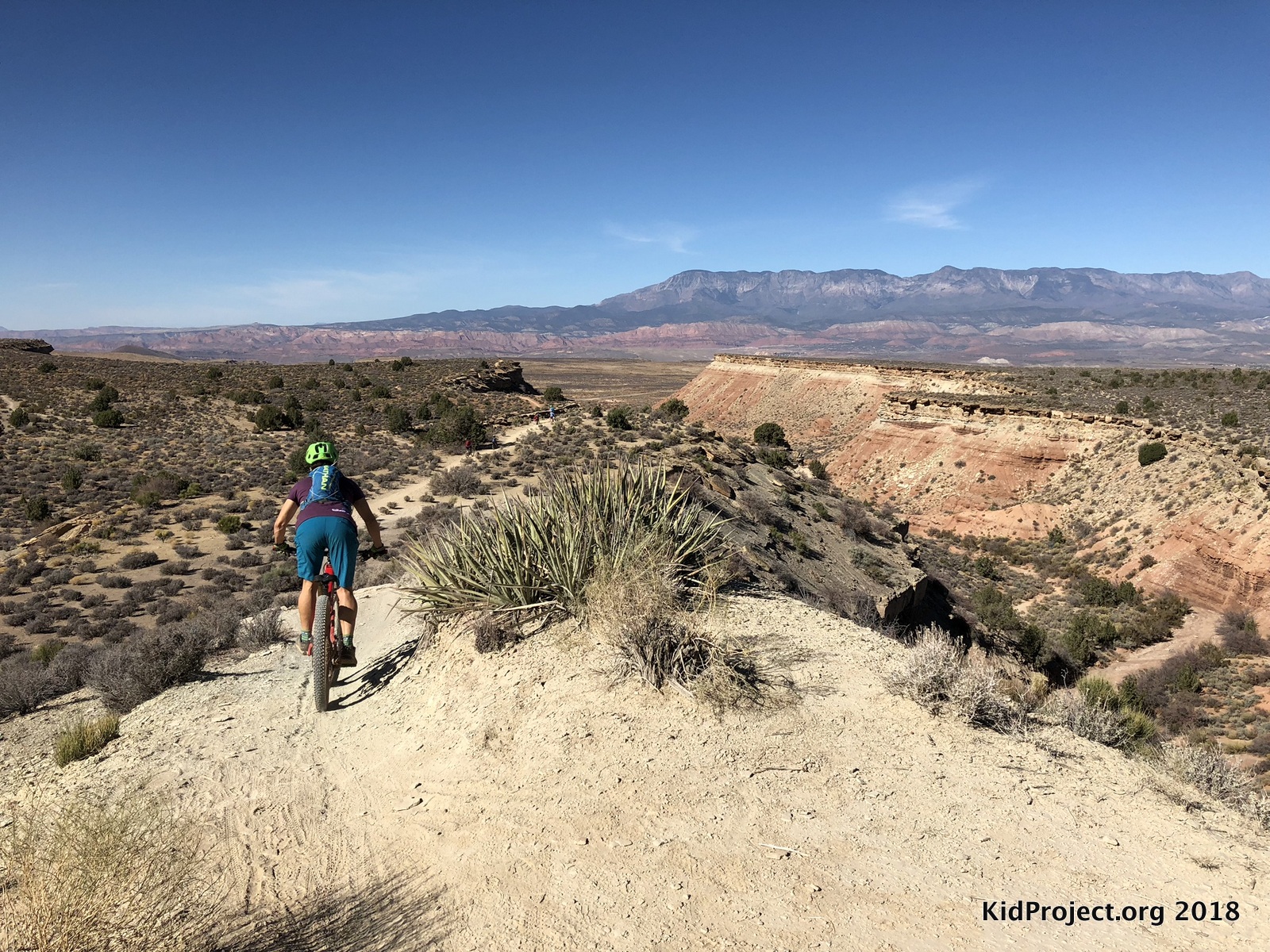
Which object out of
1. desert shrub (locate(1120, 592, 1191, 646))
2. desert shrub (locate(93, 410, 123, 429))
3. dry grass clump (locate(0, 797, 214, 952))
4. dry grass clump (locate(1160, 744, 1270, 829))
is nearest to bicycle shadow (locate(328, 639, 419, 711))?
dry grass clump (locate(0, 797, 214, 952))

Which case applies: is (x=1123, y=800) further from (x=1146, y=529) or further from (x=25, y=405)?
(x=25, y=405)

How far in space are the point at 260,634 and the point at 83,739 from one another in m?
2.66

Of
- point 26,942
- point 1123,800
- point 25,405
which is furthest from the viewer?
point 25,405

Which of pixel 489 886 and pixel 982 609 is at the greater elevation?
pixel 489 886

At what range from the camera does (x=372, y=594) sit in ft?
31.5

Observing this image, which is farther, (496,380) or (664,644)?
(496,380)

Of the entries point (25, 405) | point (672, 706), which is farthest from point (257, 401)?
point (672, 706)

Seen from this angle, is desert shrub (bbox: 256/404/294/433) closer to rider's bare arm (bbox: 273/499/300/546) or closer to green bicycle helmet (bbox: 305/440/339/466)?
rider's bare arm (bbox: 273/499/300/546)

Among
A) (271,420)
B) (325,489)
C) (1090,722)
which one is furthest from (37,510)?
(1090,722)

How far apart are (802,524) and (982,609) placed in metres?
6.27

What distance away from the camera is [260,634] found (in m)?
8.18

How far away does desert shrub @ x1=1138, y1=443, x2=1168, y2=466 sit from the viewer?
24438mm

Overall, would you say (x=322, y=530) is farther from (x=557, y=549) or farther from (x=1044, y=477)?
(x=1044, y=477)

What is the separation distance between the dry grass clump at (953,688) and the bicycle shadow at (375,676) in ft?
15.0
